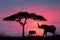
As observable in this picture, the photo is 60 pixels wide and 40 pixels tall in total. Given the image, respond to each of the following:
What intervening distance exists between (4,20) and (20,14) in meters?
3.07

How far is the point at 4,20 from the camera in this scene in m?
49.8

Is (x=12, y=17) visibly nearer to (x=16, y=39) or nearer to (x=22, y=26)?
(x=22, y=26)

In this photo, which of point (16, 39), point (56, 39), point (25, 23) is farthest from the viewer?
point (25, 23)

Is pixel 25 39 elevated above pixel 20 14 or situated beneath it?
situated beneath

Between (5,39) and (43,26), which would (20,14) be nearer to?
(43,26)

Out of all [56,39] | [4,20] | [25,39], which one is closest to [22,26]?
[4,20]

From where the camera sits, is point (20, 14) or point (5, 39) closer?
point (5, 39)

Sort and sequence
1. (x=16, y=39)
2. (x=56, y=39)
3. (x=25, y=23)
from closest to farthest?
(x=56, y=39)
(x=16, y=39)
(x=25, y=23)

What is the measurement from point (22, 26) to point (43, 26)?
3.33 meters

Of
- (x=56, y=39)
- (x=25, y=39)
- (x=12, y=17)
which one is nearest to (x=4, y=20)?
(x=12, y=17)

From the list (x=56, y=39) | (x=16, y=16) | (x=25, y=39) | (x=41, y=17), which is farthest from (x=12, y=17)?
(x=56, y=39)

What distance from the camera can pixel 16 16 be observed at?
161 feet

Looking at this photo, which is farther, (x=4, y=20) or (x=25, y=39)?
(x=4, y=20)

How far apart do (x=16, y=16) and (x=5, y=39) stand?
37.9 ft
